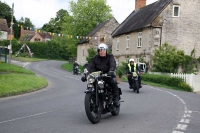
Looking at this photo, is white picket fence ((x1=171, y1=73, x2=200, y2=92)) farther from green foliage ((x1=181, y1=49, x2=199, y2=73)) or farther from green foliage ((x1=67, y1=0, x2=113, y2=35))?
green foliage ((x1=67, y1=0, x2=113, y2=35))

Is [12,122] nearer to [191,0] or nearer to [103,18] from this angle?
[191,0]

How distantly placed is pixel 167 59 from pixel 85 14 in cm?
3575

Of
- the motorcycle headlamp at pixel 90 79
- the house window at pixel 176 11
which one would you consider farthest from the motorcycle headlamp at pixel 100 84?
the house window at pixel 176 11

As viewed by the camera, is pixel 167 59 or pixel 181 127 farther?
pixel 167 59

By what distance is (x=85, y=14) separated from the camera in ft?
211

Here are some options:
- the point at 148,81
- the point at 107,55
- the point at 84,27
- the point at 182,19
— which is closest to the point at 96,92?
the point at 107,55

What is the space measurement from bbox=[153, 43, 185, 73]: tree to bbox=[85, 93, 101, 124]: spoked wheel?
78.4 feet

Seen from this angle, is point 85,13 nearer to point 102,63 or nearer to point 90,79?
point 102,63

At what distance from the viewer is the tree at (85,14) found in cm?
6462

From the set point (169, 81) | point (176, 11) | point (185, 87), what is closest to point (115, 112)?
point (185, 87)

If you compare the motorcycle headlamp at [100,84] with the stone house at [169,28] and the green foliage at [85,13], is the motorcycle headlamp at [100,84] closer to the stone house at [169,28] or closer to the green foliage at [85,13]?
the stone house at [169,28]

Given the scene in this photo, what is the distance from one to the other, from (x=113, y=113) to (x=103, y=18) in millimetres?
59784

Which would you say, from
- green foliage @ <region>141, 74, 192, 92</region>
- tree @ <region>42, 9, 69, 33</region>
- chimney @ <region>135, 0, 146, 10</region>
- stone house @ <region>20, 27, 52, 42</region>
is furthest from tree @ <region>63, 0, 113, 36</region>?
stone house @ <region>20, 27, 52, 42</region>

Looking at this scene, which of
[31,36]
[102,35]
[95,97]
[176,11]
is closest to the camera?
[95,97]
